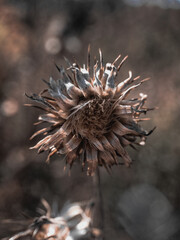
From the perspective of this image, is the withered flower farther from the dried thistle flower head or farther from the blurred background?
the dried thistle flower head

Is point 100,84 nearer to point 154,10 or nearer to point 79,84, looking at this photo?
point 79,84

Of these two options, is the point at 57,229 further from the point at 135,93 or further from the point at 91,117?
the point at 135,93

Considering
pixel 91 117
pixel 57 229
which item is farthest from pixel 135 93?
pixel 57 229

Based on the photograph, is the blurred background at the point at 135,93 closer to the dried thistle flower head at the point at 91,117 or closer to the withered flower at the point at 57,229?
the withered flower at the point at 57,229

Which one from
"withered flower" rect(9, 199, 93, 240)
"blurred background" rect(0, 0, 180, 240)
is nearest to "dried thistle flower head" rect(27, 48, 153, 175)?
"withered flower" rect(9, 199, 93, 240)

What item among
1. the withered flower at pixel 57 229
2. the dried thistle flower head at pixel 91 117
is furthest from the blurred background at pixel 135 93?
the dried thistle flower head at pixel 91 117
